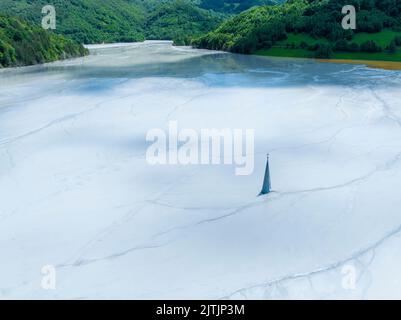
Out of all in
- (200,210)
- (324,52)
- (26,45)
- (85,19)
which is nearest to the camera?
(200,210)

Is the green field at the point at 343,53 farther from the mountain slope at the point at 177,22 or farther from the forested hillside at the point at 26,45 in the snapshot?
the mountain slope at the point at 177,22

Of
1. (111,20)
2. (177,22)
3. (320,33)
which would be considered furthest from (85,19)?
(320,33)

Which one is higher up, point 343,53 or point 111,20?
point 111,20

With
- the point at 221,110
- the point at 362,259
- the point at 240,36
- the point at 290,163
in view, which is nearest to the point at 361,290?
the point at 362,259

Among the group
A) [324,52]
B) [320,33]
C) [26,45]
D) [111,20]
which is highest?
[111,20]

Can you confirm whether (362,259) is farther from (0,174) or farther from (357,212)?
(0,174)

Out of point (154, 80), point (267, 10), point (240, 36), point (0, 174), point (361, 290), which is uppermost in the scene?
point (267, 10)

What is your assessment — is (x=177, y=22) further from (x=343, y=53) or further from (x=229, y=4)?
(x=229, y=4)
